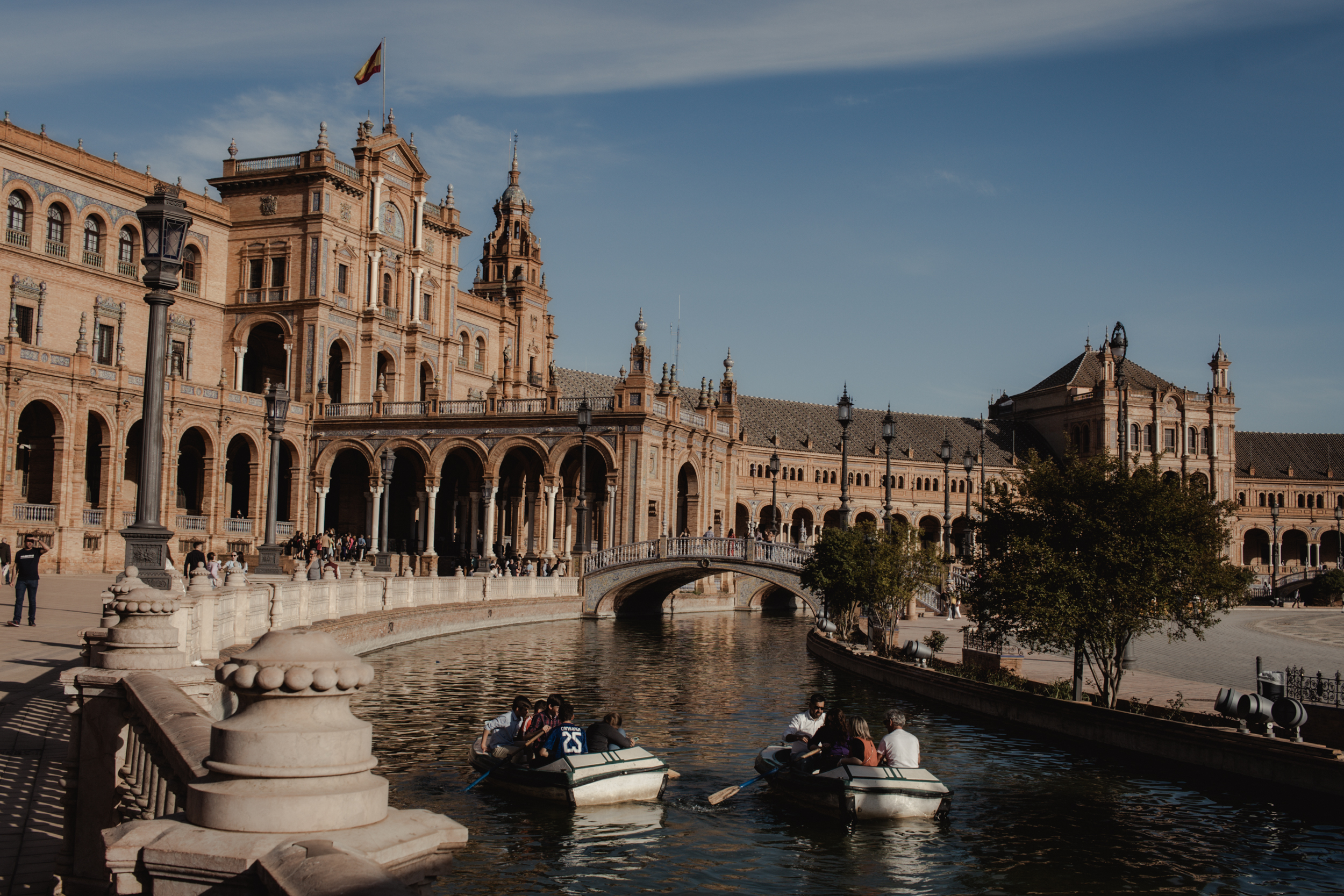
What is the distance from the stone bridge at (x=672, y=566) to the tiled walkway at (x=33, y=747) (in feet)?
79.7

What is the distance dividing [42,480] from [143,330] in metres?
10.2

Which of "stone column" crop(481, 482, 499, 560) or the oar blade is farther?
"stone column" crop(481, 482, 499, 560)

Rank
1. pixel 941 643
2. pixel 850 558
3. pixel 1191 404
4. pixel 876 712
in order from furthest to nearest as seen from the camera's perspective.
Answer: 1. pixel 1191 404
2. pixel 850 558
3. pixel 941 643
4. pixel 876 712

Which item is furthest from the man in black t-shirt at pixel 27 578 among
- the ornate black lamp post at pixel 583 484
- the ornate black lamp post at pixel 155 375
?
the ornate black lamp post at pixel 583 484

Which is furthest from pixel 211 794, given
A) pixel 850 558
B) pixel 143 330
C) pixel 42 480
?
pixel 143 330

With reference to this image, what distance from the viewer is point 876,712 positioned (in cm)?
2352

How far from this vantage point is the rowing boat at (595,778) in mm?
15336

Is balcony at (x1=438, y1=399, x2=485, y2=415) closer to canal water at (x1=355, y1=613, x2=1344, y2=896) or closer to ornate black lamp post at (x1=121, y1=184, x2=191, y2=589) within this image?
canal water at (x1=355, y1=613, x2=1344, y2=896)

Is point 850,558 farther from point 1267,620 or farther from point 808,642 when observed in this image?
point 1267,620

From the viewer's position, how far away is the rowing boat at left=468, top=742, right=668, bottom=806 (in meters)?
15.3

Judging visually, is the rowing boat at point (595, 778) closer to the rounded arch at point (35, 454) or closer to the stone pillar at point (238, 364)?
the rounded arch at point (35, 454)

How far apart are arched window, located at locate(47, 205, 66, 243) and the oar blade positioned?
41755 mm

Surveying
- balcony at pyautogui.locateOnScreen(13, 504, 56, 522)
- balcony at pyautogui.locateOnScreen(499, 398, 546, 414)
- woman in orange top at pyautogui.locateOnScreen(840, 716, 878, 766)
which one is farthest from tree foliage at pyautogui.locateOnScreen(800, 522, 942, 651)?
balcony at pyautogui.locateOnScreen(13, 504, 56, 522)

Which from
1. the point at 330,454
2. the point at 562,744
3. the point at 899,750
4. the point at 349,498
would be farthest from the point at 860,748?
the point at 349,498
